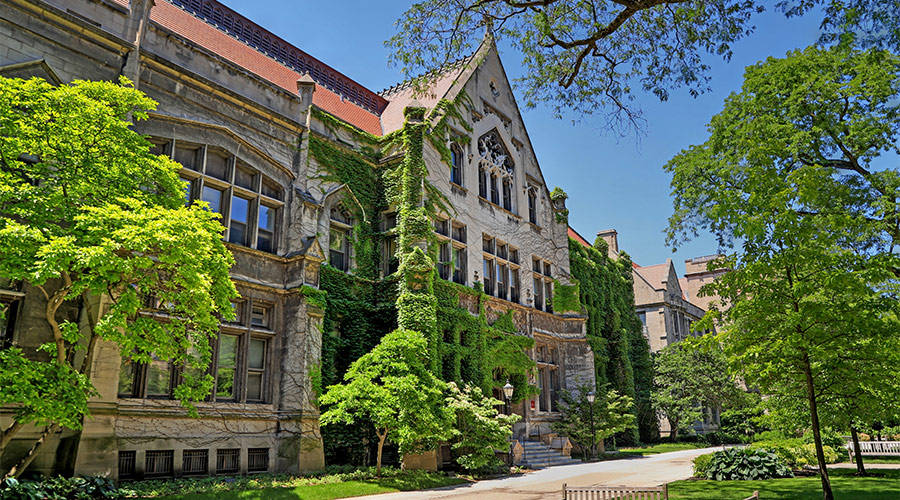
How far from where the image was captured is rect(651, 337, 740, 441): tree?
38.8m

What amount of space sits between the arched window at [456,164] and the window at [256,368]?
12.3 meters

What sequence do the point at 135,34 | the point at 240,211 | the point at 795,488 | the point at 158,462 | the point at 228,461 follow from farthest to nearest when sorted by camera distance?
the point at 240,211
the point at 228,461
the point at 135,34
the point at 158,462
the point at 795,488

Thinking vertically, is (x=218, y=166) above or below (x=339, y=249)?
above

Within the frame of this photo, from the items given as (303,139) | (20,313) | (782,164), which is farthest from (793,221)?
(20,313)

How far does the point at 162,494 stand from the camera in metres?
13.8

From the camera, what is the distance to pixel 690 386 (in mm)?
40125

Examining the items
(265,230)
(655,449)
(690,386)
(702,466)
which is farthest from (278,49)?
(690,386)

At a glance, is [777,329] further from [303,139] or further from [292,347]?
[303,139]

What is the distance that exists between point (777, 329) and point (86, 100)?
15261 millimetres

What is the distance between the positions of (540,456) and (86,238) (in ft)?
71.3

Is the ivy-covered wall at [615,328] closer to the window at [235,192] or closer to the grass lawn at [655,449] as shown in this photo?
the grass lawn at [655,449]

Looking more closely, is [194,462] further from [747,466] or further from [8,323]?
[747,466]

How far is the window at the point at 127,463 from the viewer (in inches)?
599

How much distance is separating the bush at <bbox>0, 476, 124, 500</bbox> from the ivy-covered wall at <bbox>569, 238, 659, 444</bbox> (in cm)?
2748
